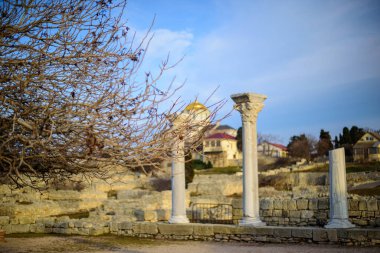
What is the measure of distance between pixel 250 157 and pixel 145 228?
447cm

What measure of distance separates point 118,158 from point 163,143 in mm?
735

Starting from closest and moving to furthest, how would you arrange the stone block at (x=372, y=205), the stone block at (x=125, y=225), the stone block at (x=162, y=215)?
1. the stone block at (x=372, y=205)
2. the stone block at (x=125, y=225)
3. the stone block at (x=162, y=215)

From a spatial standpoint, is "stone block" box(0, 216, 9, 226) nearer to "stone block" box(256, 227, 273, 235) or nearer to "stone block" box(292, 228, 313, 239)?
"stone block" box(256, 227, 273, 235)

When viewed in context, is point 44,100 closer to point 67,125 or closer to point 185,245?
point 67,125

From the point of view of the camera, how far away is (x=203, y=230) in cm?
1387

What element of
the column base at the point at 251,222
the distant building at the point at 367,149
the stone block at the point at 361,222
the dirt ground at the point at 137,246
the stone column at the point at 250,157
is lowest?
the dirt ground at the point at 137,246

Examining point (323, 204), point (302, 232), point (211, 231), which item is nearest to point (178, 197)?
point (211, 231)

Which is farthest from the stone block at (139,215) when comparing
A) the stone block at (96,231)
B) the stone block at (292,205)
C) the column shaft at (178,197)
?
the stone block at (292,205)

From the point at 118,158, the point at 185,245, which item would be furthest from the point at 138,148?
the point at 185,245

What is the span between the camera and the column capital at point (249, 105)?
1380 cm

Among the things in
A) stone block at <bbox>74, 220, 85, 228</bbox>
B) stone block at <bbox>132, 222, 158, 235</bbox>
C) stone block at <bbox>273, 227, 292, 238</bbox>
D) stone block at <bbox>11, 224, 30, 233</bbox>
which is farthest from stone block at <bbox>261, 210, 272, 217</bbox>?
stone block at <bbox>11, 224, 30, 233</bbox>

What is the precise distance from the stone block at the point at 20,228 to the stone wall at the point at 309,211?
27.7 ft

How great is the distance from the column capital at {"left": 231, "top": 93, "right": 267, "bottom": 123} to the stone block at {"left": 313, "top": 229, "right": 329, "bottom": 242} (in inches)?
153

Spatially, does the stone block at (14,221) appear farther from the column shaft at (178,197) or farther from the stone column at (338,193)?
the stone column at (338,193)
